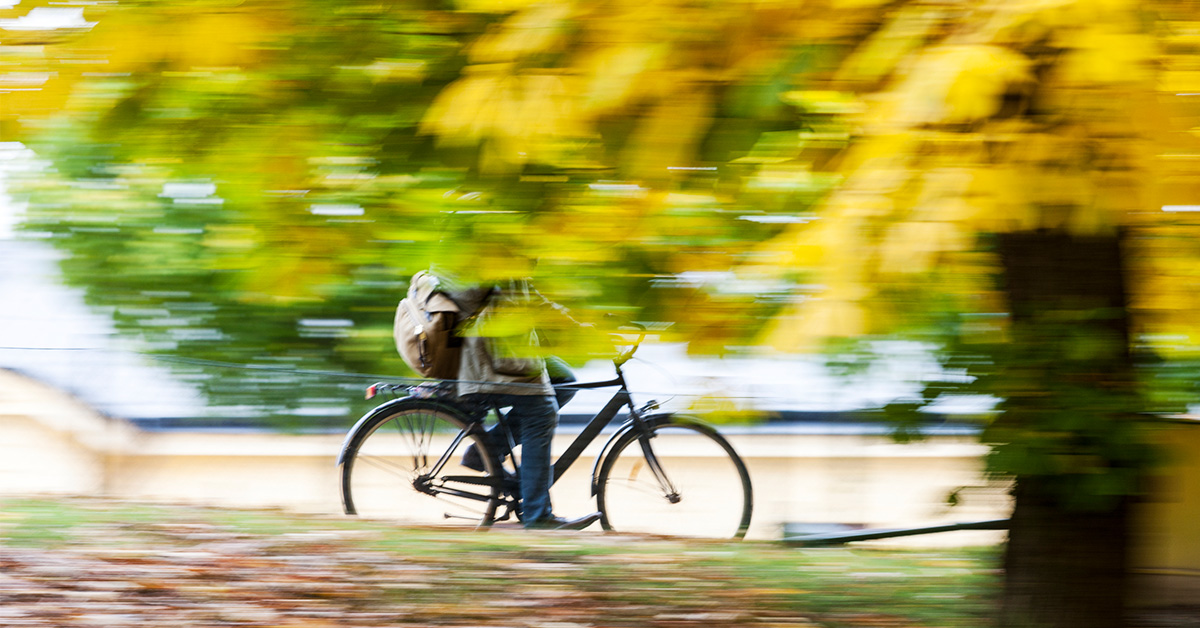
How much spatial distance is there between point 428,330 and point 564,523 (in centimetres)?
113

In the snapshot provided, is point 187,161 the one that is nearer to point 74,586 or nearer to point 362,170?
point 362,170

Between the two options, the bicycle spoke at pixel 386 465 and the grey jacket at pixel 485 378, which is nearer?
the grey jacket at pixel 485 378

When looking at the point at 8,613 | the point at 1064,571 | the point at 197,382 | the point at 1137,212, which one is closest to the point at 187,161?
the point at 8,613

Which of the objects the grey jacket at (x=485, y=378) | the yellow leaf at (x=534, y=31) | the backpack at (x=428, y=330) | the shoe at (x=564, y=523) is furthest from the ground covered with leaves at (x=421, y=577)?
the yellow leaf at (x=534, y=31)

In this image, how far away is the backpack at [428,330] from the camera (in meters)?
4.65

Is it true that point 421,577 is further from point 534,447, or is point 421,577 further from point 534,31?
point 534,31

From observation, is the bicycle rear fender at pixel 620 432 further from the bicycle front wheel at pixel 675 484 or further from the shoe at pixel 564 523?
the shoe at pixel 564 523

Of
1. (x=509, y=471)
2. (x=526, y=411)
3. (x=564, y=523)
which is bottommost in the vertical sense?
(x=564, y=523)

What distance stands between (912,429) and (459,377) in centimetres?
224

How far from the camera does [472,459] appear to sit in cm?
513

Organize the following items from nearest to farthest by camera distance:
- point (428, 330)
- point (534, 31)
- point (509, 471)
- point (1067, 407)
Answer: point (534, 31) → point (1067, 407) → point (428, 330) → point (509, 471)

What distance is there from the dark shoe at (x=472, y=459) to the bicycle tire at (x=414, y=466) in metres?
Result: 0.02

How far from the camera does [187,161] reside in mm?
2688

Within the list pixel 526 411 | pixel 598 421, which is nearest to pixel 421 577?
pixel 526 411
